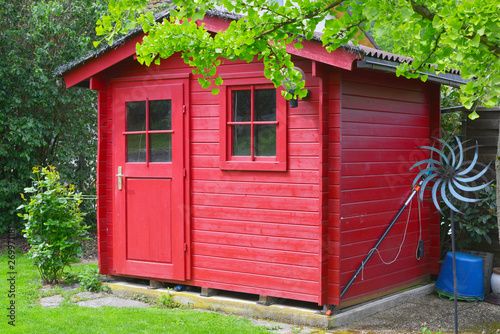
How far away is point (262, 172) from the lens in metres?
6.30

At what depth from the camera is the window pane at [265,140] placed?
246 inches

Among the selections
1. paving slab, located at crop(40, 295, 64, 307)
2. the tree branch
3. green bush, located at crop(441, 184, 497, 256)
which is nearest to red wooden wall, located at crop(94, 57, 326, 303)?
paving slab, located at crop(40, 295, 64, 307)

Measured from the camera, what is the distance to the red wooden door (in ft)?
22.4

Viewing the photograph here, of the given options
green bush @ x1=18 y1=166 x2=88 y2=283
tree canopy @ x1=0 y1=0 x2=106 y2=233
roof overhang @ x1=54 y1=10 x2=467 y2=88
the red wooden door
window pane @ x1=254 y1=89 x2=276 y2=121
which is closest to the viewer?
roof overhang @ x1=54 y1=10 x2=467 y2=88

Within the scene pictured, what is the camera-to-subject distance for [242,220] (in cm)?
644

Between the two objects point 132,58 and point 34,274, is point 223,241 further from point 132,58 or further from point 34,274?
point 34,274

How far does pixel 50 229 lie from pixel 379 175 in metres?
4.20

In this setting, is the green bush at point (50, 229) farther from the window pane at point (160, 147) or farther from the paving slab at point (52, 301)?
the window pane at point (160, 147)

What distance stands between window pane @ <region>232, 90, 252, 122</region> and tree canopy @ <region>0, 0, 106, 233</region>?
16.1ft

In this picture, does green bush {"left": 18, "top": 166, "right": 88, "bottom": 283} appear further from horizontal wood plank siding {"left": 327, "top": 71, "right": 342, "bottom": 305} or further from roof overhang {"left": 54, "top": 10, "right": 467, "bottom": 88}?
horizontal wood plank siding {"left": 327, "top": 71, "right": 342, "bottom": 305}

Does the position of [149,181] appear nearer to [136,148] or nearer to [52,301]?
[136,148]

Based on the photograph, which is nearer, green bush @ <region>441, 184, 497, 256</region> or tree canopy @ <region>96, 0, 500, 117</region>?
tree canopy @ <region>96, 0, 500, 117</region>

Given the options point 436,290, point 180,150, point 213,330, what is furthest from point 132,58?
point 436,290

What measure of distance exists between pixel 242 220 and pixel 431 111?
2953 millimetres
